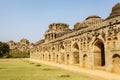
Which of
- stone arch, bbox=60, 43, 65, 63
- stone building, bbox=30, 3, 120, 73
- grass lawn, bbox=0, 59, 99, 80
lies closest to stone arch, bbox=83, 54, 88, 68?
stone building, bbox=30, 3, 120, 73

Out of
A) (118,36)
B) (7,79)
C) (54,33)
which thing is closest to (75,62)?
(118,36)

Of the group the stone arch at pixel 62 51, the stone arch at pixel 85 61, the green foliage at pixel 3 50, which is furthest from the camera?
the green foliage at pixel 3 50

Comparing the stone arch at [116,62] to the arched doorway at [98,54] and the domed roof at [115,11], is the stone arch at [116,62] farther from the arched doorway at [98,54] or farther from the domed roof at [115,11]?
the domed roof at [115,11]

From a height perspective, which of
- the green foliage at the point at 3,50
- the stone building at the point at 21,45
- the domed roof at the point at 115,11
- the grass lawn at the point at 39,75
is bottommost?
the grass lawn at the point at 39,75

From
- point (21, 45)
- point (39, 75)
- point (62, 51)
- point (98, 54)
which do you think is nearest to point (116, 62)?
point (98, 54)

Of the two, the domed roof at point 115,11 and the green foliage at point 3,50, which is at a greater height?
the domed roof at point 115,11

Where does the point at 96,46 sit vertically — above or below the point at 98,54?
above

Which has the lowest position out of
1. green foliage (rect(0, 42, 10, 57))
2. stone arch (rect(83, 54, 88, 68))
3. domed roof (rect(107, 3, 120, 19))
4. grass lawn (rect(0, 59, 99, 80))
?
grass lawn (rect(0, 59, 99, 80))

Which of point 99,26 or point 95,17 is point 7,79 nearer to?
point 99,26

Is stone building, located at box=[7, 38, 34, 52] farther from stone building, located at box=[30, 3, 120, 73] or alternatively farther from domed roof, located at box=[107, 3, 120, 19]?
domed roof, located at box=[107, 3, 120, 19]

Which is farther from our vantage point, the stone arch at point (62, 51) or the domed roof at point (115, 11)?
the stone arch at point (62, 51)

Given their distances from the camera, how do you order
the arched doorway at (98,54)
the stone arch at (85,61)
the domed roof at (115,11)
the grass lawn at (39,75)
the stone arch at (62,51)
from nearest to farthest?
the grass lawn at (39,75) < the arched doorway at (98,54) < the stone arch at (85,61) < the domed roof at (115,11) < the stone arch at (62,51)

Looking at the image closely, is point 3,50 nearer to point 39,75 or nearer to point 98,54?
point 98,54

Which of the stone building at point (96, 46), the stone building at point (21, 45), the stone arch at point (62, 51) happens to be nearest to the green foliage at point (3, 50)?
the stone building at point (21, 45)
